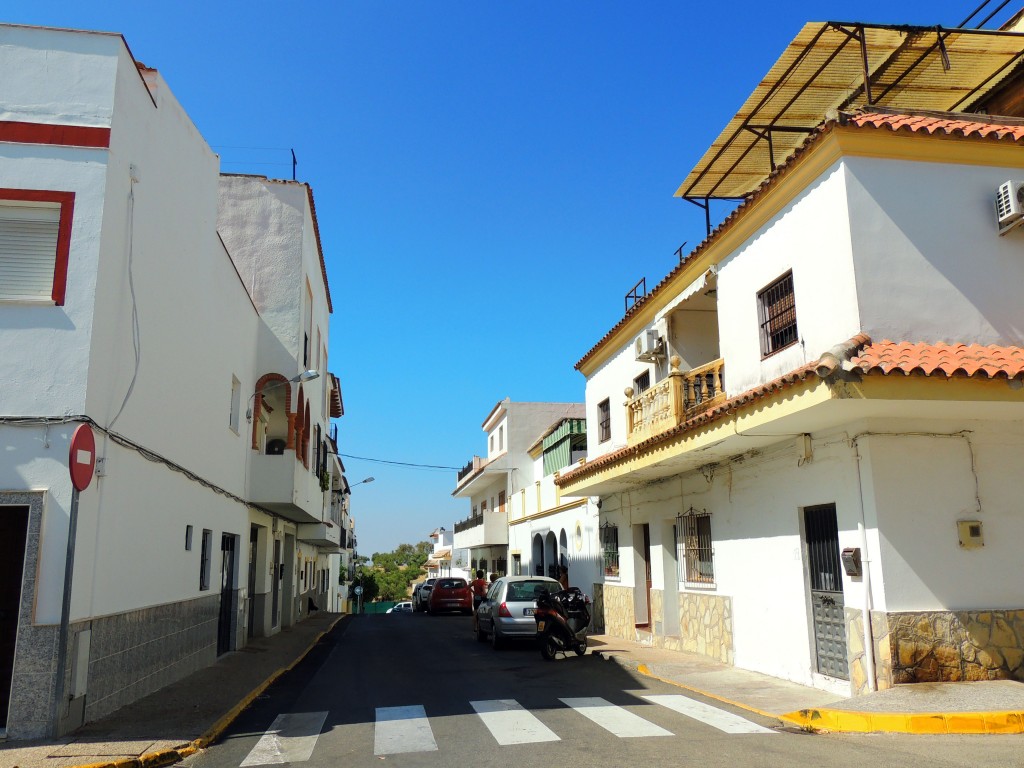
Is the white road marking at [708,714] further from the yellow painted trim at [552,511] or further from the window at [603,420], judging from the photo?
the yellow painted trim at [552,511]

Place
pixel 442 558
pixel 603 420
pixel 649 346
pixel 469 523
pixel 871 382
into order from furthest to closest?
pixel 442 558, pixel 469 523, pixel 603 420, pixel 649 346, pixel 871 382

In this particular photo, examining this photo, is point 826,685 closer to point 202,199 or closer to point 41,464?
point 41,464

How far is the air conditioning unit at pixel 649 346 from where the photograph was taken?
15.8 metres

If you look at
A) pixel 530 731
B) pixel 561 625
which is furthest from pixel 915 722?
pixel 561 625

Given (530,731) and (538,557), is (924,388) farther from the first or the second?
(538,557)

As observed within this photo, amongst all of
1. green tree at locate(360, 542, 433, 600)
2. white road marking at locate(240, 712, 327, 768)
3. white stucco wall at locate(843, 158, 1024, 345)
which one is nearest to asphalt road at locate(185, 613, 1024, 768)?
white road marking at locate(240, 712, 327, 768)

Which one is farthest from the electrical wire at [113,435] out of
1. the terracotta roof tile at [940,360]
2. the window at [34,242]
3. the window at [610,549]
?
the window at [610,549]

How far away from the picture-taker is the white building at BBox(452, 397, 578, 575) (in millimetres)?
37500

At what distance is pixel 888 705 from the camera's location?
8164 millimetres

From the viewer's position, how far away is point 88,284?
8.48m

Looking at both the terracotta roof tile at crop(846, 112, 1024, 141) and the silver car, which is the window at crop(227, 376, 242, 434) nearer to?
the silver car

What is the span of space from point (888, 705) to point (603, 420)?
12735mm

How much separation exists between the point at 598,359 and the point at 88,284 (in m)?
14.0

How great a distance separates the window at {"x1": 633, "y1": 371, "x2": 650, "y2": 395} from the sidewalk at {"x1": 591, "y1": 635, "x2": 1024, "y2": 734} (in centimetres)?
766
